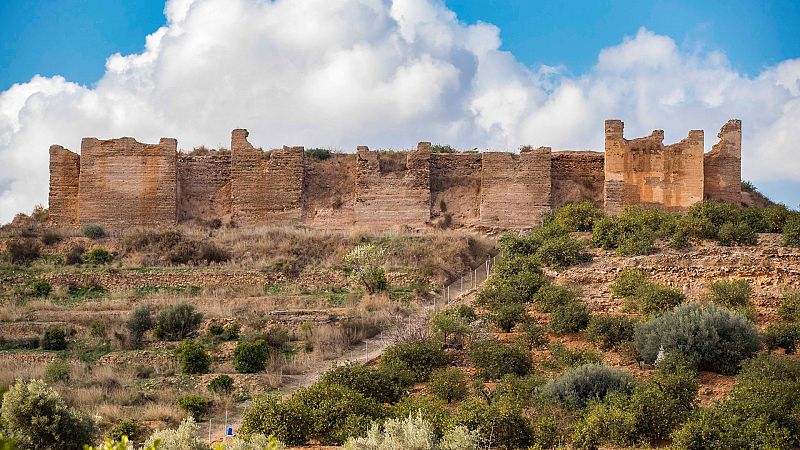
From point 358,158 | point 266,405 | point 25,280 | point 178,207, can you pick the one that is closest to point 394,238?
point 358,158

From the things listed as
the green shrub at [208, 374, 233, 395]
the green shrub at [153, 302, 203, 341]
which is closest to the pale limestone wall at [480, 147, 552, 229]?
the green shrub at [153, 302, 203, 341]

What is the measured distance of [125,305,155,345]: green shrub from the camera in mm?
21453

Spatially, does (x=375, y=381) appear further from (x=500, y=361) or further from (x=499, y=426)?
(x=499, y=426)

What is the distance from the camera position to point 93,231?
28.8 m

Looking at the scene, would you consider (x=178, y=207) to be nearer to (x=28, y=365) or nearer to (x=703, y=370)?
(x=28, y=365)

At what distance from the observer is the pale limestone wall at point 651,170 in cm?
2955

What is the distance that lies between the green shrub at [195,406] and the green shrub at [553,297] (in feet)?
20.3

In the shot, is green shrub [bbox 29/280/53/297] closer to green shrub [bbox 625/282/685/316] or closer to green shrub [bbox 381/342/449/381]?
green shrub [bbox 381/342/449/381]

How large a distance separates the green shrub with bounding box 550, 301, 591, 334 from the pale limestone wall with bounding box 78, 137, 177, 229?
14.5 m

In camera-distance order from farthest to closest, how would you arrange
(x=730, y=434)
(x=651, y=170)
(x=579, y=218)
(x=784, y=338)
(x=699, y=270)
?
(x=651, y=170) → (x=579, y=218) → (x=699, y=270) → (x=784, y=338) → (x=730, y=434)

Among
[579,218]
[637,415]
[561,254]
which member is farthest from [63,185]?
[637,415]

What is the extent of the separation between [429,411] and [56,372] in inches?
314

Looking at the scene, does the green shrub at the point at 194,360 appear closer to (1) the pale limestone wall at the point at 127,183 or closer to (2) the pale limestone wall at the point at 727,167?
(1) the pale limestone wall at the point at 127,183

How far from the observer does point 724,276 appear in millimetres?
20609
